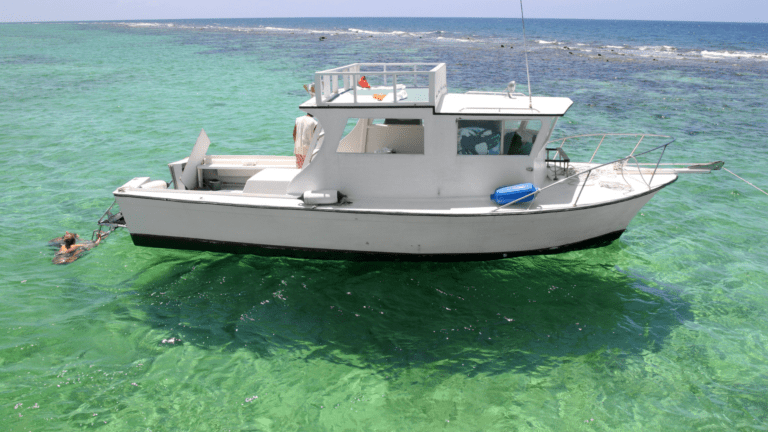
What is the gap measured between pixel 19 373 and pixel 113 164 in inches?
→ 378

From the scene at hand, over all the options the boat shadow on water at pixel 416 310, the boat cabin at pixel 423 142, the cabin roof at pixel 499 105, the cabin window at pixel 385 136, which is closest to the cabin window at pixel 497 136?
the boat cabin at pixel 423 142

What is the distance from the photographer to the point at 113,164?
46.1 feet

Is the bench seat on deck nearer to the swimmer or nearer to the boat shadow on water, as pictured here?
the boat shadow on water

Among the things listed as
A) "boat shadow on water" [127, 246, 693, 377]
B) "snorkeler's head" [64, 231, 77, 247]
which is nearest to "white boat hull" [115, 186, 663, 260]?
"boat shadow on water" [127, 246, 693, 377]

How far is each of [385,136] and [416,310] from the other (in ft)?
9.15

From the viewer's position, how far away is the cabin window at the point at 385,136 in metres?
7.66

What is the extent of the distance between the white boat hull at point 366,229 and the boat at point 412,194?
2 cm

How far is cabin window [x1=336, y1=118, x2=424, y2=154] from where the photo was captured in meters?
7.66

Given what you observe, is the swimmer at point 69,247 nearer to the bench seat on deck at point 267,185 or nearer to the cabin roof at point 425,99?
the bench seat on deck at point 267,185

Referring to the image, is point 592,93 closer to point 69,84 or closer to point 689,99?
point 689,99

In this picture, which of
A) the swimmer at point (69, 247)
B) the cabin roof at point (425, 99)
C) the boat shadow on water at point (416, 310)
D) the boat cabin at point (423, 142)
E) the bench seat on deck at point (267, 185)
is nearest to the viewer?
the boat shadow on water at point (416, 310)

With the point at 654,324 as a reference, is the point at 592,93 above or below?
above

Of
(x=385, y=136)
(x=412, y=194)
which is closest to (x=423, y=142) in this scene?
(x=385, y=136)

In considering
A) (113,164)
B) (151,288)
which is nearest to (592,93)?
(113,164)
